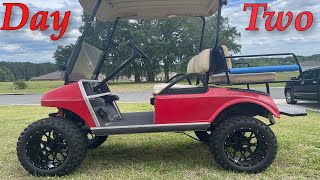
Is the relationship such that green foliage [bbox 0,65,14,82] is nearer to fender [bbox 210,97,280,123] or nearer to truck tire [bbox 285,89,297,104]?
truck tire [bbox 285,89,297,104]

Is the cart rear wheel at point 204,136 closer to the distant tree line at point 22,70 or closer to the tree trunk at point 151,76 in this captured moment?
the tree trunk at point 151,76

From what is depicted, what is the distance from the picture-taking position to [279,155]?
3814mm

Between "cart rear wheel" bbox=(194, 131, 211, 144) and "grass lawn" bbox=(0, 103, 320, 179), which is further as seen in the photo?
"cart rear wheel" bbox=(194, 131, 211, 144)

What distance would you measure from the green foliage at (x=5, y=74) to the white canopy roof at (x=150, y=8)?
76870mm

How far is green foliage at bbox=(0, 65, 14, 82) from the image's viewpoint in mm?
73062

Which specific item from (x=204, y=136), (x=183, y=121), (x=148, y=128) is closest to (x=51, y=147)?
(x=148, y=128)

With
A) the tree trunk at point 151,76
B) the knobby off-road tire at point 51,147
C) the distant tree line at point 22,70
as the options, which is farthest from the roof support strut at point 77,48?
the distant tree line at point 22,70

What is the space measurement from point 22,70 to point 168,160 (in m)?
84.4

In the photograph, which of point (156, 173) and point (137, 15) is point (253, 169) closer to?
point (156, 173)

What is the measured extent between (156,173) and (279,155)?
5.55 feet

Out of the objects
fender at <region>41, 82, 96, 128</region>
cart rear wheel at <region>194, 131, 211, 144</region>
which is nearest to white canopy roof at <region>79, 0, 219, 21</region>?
fender at <region>41, 82, 96, 128</region>

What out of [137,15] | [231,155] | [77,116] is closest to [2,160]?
[77,116]

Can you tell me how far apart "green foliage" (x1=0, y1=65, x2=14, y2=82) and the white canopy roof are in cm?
7687

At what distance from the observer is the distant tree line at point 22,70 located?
7544 cm
